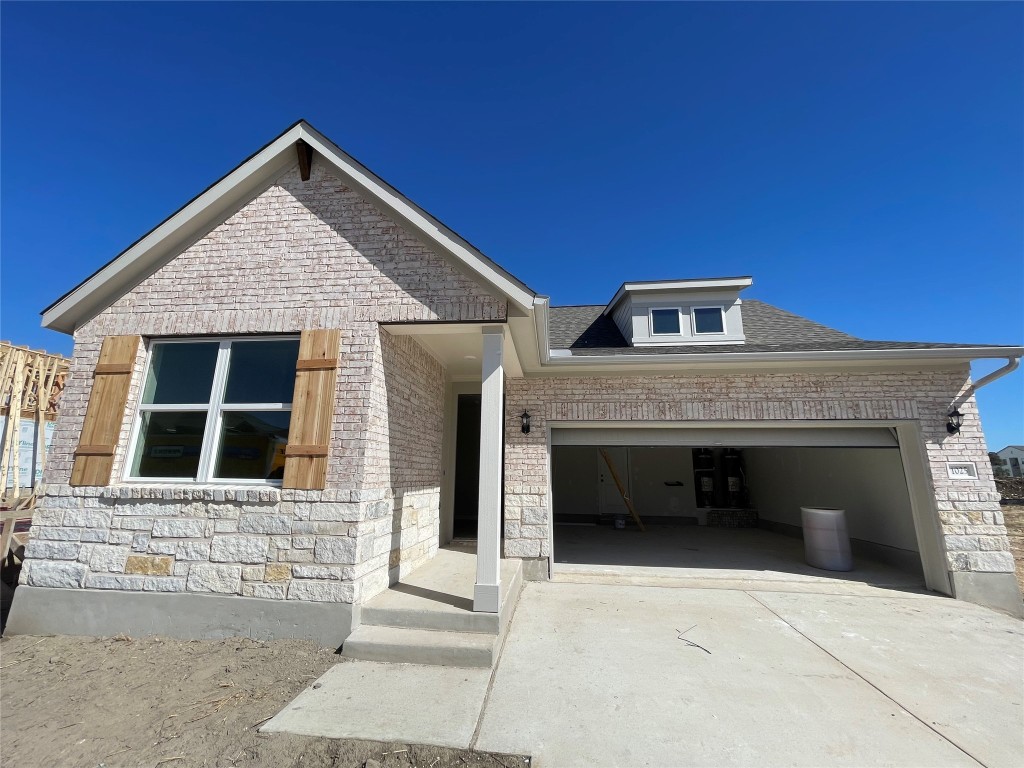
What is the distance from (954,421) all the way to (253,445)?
9.14 meters

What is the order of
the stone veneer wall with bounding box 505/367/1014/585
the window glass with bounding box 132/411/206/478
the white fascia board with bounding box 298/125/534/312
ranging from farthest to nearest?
the stone veneer wall with bounding box 505/367/1014/585, the window glass with bounding box 132/411/206/478, the white fascia board with bounding box 298/125/534/312

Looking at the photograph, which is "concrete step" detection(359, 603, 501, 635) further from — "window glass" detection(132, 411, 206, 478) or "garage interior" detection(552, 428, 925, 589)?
"garage interior" detection(552, 428, 925, 589)

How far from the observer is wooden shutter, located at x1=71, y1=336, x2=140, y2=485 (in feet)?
14.2

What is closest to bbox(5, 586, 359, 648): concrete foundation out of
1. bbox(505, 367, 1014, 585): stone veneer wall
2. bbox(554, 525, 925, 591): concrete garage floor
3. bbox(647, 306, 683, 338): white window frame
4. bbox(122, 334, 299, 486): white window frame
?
bbox(122, 334, 299, 486): white window frame

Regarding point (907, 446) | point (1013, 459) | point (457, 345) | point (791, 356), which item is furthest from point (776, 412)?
point (1013, 459)

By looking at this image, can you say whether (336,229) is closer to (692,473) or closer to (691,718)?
(691,718)

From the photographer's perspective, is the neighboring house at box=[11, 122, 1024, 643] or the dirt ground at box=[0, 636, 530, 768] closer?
the dirt ground at box=[0, 636, 530, 768]

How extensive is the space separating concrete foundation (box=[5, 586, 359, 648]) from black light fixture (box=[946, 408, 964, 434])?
808cm

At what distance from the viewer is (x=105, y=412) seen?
4.46 m

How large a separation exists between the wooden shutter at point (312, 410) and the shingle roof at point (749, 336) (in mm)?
3504

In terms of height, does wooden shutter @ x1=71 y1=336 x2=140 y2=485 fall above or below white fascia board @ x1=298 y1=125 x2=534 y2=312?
below

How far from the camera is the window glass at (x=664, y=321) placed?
8602mm

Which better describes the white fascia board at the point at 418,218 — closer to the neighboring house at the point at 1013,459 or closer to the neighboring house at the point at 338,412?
the neighboring house at the point at 338,412

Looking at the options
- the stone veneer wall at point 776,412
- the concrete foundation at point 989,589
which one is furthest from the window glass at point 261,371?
the concrete foundation at point 989,589
